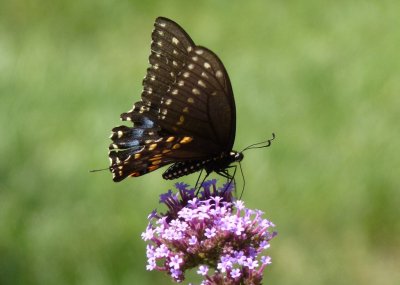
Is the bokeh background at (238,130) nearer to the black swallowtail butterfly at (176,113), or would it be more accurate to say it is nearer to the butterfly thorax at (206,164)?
the butterfly thorax at (206,164)

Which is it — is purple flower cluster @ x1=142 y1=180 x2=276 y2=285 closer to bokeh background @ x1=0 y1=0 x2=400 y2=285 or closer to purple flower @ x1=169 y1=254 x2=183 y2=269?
purple flower @ x1=169 y1=254 x2=183 y2=269

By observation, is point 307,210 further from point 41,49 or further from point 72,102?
point 41,49

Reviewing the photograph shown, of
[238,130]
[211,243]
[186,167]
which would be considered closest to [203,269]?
[211,243]

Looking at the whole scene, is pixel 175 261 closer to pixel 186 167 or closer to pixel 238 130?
pixel 186 167

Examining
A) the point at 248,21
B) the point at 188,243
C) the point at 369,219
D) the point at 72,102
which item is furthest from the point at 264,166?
the point at 188,243

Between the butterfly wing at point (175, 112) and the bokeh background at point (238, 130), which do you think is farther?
the bokeh background at point (238, 130)

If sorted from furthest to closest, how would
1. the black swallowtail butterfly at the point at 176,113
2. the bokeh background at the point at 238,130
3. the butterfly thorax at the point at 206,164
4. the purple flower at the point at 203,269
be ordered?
the bokeh background at the point at 238,130 < the butterfly thorax at the point at 206,164 < the black swallowtail butterfly at the point at 176,113 < the purple flower at the point at 203,269

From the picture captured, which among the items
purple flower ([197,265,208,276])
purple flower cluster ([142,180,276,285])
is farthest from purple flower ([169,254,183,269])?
purple flower ([197,265,208,276])

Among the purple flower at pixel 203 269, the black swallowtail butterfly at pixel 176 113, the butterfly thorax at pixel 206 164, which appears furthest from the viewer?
the butterfly thorax at pixel 206 164

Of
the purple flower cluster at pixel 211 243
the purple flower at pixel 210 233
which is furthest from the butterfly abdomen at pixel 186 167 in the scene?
the purple flower at pixel 210 233
